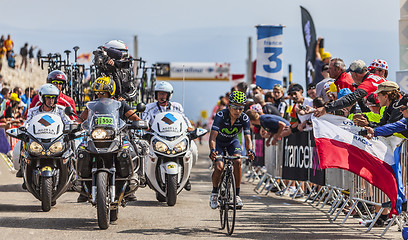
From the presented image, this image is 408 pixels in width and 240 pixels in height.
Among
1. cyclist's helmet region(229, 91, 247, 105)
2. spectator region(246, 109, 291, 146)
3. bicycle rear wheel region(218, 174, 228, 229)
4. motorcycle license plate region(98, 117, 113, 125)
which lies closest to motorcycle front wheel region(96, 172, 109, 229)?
motorcycle license plate region(98, 117, 113, 125)

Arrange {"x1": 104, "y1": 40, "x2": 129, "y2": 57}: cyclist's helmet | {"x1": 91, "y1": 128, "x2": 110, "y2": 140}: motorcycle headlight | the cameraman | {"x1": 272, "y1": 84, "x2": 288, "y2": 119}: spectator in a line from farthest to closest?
{"x1": 272, "y1": 84, "x2": 288, "y2": 119}: spectator < {"x1": 104, "y1": 40, "x2": 129, "y2": 57}: cyclist's helmet < the cameraman < {"x1": 91, "y1": 128, "x2": 110, "y2": 140}: motorcycle headlight

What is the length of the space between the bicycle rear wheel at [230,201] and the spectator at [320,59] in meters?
7.59

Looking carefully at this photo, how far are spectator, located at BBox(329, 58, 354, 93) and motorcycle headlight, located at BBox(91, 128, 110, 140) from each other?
15.1ft

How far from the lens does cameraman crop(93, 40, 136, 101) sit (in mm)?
14672

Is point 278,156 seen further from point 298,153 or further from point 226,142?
point 226,142

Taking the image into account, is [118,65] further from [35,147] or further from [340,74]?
[340,74]

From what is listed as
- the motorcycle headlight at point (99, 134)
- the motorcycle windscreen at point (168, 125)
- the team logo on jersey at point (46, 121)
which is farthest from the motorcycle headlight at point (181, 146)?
the motorcycle headlight at point (99, 134)

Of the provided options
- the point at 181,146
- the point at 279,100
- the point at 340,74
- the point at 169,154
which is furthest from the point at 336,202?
the point at 279,100

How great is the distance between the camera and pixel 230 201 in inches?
416

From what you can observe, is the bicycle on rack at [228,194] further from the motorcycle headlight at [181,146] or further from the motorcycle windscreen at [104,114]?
the motorcycle headlight at [181,146]

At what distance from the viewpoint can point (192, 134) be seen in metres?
13.2

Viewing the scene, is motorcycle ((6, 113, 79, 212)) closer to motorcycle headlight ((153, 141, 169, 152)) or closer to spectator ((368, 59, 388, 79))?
motorcycle headlight ((153, 141, 169, 152))

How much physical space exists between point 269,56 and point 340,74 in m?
9.55

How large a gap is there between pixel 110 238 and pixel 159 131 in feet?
12.5
